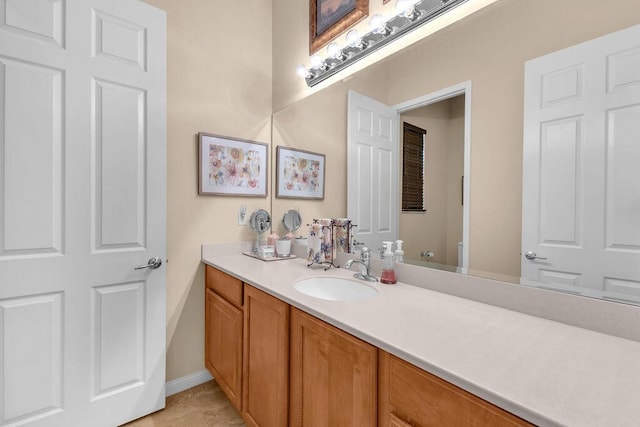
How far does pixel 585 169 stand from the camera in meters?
0.86

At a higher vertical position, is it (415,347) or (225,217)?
(225,217)

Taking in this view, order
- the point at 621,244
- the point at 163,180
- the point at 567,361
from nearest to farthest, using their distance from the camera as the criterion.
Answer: the point at 567,361, the point at 621,244, the point at 163,180

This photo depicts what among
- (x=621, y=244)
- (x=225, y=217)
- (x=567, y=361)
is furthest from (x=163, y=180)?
(x=621, y=244)

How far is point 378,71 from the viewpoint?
151 cm

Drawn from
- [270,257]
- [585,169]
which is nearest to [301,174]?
[270,257]

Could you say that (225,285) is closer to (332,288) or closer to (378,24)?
(332,288)

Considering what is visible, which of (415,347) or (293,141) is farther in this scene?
(293,141)

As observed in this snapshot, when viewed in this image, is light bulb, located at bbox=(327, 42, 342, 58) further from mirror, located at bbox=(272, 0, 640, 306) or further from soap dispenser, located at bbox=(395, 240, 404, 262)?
soap dispenser, located at bbox=(395, 240, 404, 262)

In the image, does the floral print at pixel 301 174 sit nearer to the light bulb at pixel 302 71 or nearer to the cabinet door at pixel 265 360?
the light bulb at pixel 302 71

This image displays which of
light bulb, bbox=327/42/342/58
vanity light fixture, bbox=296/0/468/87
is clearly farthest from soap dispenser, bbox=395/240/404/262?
light bulb, bbox=327/42/342/58

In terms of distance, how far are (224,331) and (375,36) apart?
5.95 ft

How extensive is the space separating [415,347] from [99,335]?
160cm

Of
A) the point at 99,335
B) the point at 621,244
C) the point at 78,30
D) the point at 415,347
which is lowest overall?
the point at 99,335

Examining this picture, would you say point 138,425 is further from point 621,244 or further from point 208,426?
point 621,244
